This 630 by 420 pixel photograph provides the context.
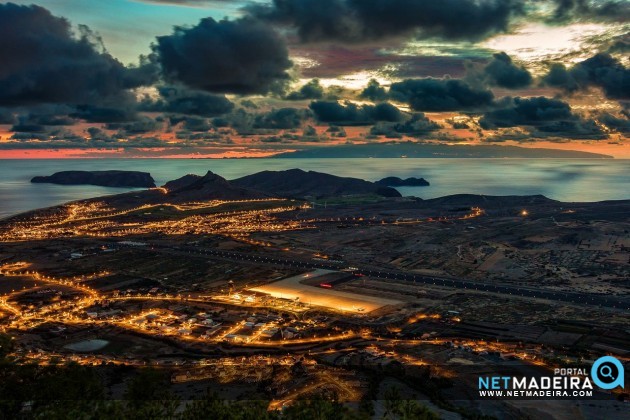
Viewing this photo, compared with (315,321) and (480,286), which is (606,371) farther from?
(480,286)

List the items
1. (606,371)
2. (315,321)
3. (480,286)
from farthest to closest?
(480,286) → (315,321) → (606,371)

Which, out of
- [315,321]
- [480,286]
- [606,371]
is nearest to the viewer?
[606,371]

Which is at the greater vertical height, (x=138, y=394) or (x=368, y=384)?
(x=138, y=394)

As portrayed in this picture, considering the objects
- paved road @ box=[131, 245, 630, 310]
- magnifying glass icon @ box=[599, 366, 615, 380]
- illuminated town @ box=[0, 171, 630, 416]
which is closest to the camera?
magnifying glass icon @ box=[599, 366, 615, 380]

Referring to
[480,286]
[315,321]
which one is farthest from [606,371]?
[480,286]

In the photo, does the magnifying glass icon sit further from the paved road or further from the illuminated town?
the paved road

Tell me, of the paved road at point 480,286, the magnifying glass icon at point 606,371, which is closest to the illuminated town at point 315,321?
the paved road at point 480,286

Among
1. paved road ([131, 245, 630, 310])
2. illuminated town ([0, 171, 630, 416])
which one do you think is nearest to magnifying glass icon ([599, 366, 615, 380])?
illuminated town ([0, 171, 630, 416])

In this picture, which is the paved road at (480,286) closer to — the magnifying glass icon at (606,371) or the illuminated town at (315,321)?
the illuminated town at (315,321)

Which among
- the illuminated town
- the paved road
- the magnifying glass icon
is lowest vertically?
the paved road

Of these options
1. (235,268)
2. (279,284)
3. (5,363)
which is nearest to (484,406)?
(5,363)

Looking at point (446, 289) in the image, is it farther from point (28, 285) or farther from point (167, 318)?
point (28, 285)
